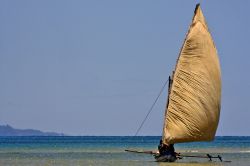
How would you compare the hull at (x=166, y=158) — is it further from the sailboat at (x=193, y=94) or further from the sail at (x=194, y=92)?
the sail at (x=194, y=92)

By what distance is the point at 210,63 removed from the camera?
39875mm

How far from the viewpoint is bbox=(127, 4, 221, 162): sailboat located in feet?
130

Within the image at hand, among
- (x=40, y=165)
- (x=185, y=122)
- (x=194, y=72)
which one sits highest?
(x=194, y=72)

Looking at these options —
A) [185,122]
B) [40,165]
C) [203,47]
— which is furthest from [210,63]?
[40,165]

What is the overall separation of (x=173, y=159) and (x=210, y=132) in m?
2.81

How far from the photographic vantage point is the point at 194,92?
130ft

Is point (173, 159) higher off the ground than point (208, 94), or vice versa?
point (208, 94)

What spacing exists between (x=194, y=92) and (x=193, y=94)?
0.12 meters

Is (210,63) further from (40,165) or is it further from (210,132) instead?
(40,165)

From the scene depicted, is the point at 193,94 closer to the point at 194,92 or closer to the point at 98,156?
the point at 194,92

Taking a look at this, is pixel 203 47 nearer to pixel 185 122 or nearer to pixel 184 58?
pixel 184 58

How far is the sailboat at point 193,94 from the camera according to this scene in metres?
39.5

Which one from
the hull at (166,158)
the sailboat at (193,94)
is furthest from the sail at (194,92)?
the hull at (166,158)

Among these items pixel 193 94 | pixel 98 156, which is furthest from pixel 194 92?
pixel 98 156
